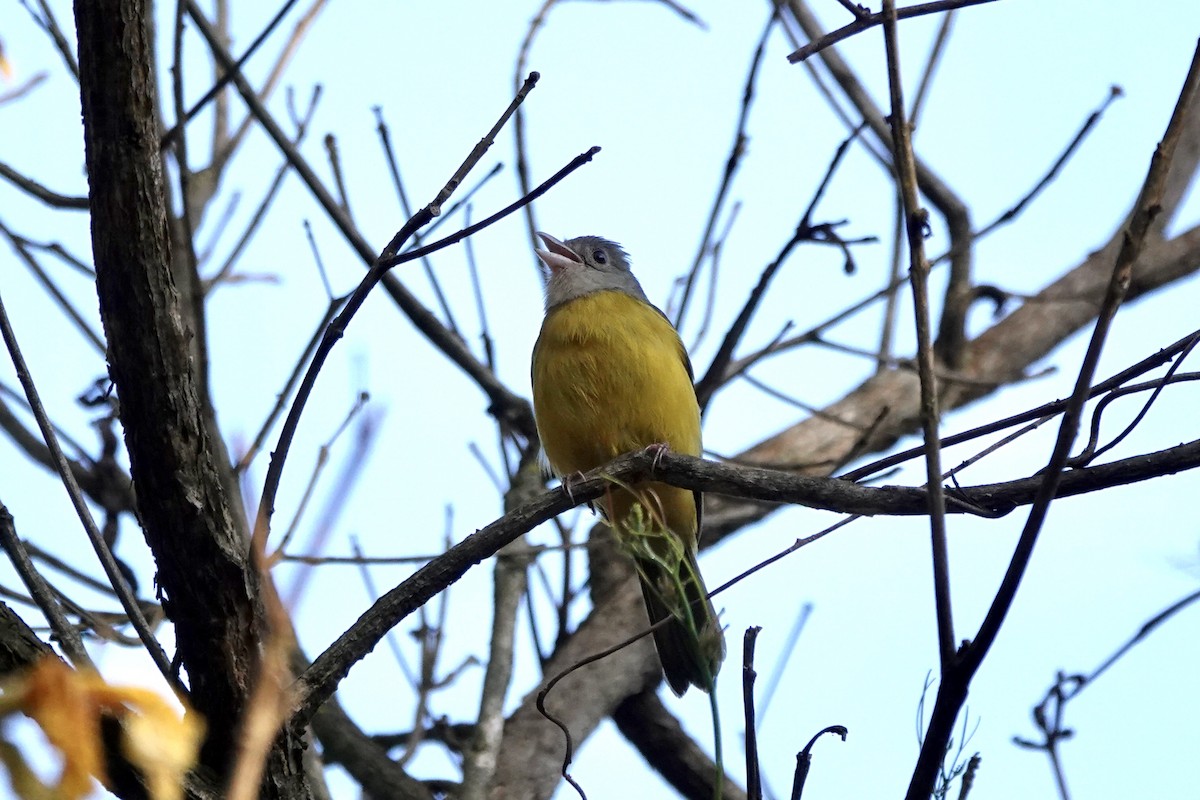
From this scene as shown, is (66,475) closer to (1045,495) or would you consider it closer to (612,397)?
(1045,495)

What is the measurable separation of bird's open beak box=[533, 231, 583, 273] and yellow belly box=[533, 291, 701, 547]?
807 millimetres

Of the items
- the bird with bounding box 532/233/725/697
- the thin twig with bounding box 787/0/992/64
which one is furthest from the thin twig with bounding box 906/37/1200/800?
the bird with bounding box 532/233/725/697

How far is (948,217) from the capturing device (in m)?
7.08

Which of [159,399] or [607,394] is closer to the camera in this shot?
[159,399]

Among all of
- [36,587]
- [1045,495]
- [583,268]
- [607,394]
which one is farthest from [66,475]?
[583,268]

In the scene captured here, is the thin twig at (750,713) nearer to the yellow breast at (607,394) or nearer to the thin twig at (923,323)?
the thin twig at (923,323)

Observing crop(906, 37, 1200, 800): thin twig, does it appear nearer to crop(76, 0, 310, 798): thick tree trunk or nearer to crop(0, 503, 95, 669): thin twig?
crop(76, 0, 310, 798): thick tree trunk

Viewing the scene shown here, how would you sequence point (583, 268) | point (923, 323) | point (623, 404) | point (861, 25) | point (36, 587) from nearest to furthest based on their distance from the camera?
point (923, 323) < point (861, 25) < point (36, 587) < point (623, 404) < point (583, 268)

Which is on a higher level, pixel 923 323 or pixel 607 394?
pixel 607 394

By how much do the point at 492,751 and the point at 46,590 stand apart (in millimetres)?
2627

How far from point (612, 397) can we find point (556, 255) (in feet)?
4.70

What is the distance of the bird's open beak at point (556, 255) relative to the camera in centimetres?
621

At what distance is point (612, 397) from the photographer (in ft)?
16.5

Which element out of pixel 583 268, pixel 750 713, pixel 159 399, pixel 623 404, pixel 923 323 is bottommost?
pixel 750 713
